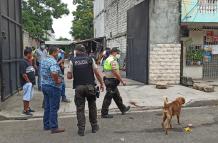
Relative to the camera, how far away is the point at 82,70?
299 inches


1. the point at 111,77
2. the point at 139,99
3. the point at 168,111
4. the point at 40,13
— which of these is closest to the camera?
the point at 168,111

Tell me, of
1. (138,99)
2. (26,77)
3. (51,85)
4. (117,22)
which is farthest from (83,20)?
(51,85)

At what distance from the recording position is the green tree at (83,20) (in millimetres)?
55031

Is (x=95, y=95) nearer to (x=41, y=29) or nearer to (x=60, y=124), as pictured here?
(x=60, y=124)

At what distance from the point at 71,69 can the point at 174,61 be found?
28.6 ft

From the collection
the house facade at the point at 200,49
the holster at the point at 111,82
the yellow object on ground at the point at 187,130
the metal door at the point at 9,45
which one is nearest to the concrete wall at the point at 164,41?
the house facade at the point at 200,49

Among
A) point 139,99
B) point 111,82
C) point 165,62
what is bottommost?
point 139,99

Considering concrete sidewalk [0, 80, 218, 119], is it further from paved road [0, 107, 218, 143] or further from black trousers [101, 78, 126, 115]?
black trousers [101, 78, 126, 115]

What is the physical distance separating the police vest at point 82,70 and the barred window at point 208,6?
9.40 m

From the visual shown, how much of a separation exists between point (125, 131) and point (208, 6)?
9.60m

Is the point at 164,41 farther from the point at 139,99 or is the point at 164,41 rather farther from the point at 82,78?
the point at 82,78

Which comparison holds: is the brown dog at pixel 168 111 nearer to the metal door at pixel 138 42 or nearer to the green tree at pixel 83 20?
the metal door at pixel 138 42

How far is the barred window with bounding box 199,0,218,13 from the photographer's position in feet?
51.6

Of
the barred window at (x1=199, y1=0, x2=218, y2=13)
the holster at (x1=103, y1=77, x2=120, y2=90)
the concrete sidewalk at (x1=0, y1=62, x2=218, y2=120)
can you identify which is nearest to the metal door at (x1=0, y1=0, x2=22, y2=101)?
the concrete sidewalk at (x1=0, y1=62, x2=218, y2=120)
